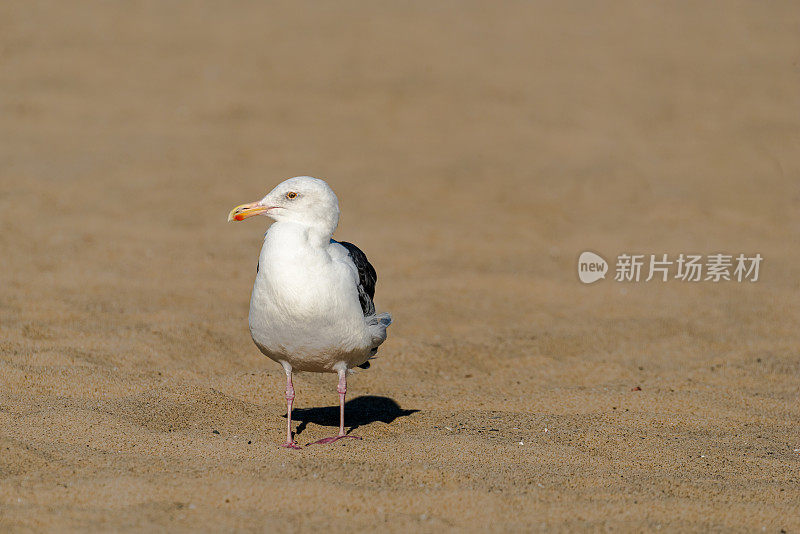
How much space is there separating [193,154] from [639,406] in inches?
402

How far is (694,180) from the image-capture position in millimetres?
15812

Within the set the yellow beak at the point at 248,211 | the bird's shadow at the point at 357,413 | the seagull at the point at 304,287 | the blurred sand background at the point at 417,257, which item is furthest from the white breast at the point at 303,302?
the bird's shadow at the point at 357,413

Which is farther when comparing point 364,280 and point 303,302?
point 364,280

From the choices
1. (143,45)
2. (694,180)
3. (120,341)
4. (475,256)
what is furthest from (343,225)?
(143,45)

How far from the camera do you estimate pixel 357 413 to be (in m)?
7.37

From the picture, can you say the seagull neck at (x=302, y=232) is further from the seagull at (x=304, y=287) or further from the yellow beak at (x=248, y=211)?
the yellow beak at (x=248, y=211)

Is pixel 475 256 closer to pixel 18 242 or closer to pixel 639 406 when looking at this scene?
pixel 639 406

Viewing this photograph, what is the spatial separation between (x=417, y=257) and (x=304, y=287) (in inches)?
265

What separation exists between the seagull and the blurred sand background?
0.69 m

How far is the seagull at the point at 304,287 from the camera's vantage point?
5664 millimetres

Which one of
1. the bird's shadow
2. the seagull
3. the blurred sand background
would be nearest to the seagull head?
the seagull

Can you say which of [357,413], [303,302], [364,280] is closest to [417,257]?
[357,413]

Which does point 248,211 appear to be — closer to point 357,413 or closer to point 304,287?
point 304,287

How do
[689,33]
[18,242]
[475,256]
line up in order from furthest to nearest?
[689,33] < [475,256] < [18,242]
